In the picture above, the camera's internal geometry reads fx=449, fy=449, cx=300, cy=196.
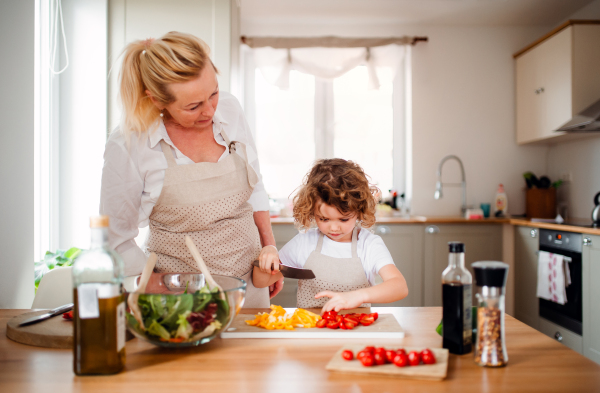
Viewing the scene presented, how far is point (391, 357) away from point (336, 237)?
0.85 meters

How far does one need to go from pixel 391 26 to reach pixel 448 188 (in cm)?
149

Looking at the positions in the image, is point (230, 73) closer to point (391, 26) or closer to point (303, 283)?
point (303, 283)

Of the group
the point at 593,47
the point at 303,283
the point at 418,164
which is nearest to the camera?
the point at 303,283

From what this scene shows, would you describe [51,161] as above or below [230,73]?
below

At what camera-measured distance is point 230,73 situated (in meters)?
2.63

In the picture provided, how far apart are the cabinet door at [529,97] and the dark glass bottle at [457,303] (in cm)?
314

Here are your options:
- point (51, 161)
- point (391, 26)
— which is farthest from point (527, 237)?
point (51, 161)

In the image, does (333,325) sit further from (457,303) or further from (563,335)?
(563,335)

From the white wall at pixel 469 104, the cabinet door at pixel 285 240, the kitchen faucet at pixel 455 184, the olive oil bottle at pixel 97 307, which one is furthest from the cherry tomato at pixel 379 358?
the white wall at pixel 469 104

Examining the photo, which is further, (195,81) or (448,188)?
(448,188)

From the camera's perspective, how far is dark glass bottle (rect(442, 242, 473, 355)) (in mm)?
778

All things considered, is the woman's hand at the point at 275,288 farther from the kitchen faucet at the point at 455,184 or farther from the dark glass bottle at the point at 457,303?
the kitchen faucet at the point at 455,184

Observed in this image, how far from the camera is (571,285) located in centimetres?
267

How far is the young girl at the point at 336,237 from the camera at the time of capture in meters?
1.45
